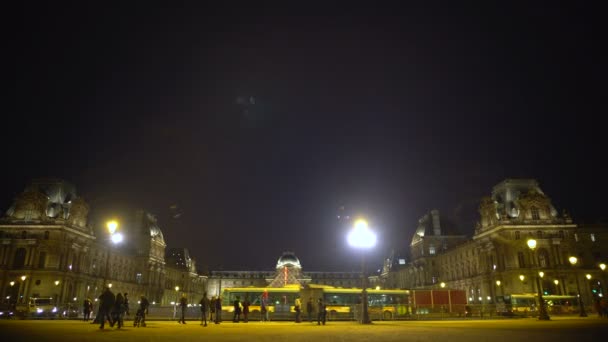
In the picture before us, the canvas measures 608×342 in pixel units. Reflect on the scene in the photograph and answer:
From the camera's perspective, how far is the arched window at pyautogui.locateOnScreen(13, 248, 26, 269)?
75688 millimetres

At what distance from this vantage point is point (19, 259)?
250 ft

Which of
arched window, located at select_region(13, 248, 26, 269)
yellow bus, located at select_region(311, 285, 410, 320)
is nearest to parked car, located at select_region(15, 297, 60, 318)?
arched window, located at select_region(13, 248, 26, 269)

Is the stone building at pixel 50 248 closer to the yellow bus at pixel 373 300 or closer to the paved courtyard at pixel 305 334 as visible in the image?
the yellow bus at pixel 373 300

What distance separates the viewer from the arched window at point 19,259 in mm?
75688

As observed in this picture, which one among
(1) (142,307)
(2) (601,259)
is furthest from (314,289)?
(2) (601,259)

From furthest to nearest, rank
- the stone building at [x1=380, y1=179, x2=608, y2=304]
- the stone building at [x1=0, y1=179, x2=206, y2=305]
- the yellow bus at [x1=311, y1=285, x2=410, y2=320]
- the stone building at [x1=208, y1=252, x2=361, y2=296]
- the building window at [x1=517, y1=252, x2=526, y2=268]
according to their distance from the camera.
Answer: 1. the stone building at [x1=208, y1=252, x2=361, y2=296]
2. the building window at [x1=517, y1=252, x2=526, y2=268]
3. the stone building at [x1=380, y1=179, x2=608, y2=304]
4. the stone building at [x1=0, y1=179, x2=206, y2=305]
5. the yellow bus at [x1=311, y1=285, x2=410, y2=320]

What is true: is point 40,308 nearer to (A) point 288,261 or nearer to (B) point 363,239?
(B) point 363,239

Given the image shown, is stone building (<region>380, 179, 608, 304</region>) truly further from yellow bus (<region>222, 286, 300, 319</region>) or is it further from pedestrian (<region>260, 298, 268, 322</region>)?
pedestrian (<region>260, 298, 268, 322</region>)

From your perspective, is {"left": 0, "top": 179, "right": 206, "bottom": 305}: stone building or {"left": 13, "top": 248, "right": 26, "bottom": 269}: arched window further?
{"left": 13, "top": 248, "right": 26, "bottom": 269}: arched window

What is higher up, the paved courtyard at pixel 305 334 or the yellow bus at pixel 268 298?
the yellow bus at pixel 268 298

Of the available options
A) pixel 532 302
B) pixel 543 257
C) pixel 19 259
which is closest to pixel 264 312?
pixel 532 302

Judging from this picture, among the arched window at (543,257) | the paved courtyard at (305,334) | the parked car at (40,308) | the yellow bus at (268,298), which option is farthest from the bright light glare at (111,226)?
the arched window at (543,257)

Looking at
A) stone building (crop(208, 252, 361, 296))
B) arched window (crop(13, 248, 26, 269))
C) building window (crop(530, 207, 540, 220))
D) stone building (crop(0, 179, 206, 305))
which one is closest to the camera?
stone building (crop(0, 179, 206, 305))

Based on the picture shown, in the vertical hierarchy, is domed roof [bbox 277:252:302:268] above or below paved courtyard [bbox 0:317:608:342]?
above
